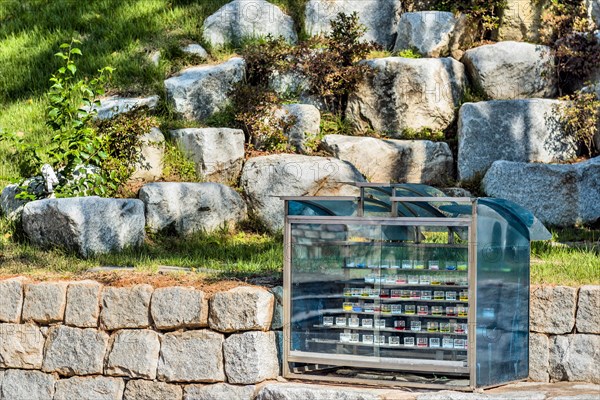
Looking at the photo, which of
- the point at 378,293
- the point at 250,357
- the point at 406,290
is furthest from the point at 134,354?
the point at 406,290

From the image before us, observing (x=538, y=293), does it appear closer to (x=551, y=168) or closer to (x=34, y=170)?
(x=551, y=168)

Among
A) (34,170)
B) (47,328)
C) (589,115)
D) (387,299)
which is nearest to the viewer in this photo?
(387,299)

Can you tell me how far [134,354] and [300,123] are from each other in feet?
17.9

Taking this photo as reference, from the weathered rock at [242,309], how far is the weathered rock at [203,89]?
581 centimetres

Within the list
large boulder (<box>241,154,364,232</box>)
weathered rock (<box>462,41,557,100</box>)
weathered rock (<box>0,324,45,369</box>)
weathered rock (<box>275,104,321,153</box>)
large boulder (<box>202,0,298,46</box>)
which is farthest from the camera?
large boulder (<box>202,0,298,46</box>)

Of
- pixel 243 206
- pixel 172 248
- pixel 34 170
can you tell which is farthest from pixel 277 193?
pixel 34 170

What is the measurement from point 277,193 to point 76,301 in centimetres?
402

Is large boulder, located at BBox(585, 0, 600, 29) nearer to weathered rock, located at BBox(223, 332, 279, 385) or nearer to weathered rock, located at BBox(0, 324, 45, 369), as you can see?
weathered rock, located at BBox(223, 332, 279, 385)

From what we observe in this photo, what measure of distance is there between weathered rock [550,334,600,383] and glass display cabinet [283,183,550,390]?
0.29 m

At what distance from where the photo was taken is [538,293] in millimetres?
7906

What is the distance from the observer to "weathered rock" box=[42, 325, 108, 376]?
28.4 ft

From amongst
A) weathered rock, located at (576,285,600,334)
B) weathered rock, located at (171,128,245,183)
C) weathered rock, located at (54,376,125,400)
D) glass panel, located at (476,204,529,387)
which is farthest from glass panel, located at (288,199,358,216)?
weathered rock, located at (171,128,245,183)

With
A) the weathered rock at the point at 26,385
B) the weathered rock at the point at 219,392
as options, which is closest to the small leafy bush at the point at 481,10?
the weathered rock at the point at 219,392

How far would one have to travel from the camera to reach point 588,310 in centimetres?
777
